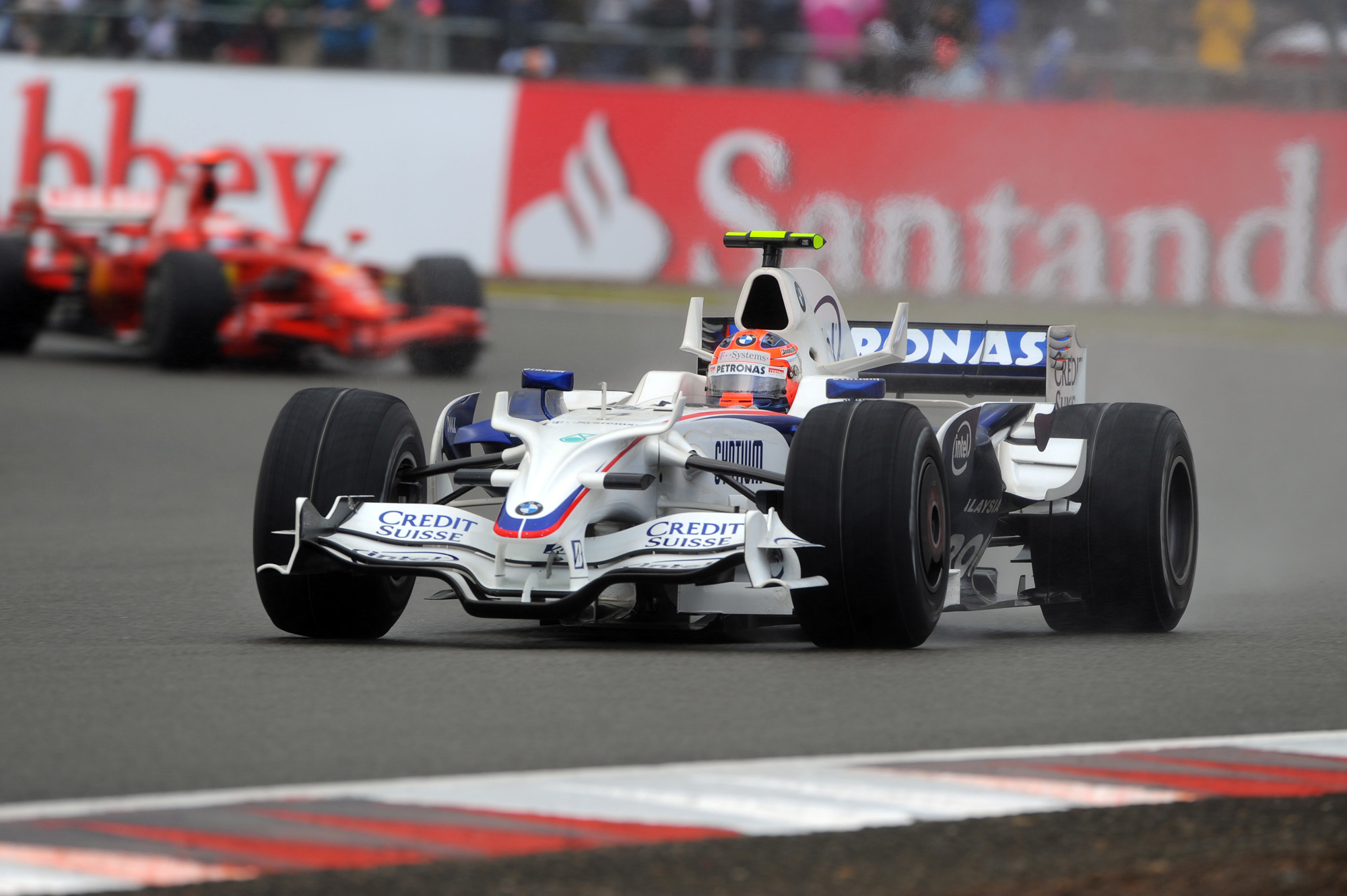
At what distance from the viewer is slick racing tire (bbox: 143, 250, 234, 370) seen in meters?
16.8

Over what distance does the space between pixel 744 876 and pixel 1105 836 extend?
80cm

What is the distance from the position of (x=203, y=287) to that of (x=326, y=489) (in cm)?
1029

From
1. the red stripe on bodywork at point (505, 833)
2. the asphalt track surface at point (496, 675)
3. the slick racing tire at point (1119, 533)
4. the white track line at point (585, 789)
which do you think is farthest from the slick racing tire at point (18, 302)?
the red stripe on bodywork at point (505, 833)

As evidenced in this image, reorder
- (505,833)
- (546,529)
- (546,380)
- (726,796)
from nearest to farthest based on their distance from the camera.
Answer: (505,833) → (726,796) → (546,529) → (546,380)

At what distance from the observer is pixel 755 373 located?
25.8 feet

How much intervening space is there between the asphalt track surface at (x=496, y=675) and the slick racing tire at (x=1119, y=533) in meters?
0.17

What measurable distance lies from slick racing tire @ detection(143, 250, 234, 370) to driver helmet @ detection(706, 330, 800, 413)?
9668mm

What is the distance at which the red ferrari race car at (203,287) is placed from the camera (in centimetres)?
1698

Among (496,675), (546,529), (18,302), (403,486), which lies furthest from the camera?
(18,302)

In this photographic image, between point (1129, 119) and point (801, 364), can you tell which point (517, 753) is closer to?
point (801, 364)

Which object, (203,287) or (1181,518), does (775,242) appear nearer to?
(1181,518)

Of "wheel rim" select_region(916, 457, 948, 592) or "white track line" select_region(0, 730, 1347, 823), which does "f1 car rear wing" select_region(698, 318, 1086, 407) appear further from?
"white track line" select_region(0, 730, 1347, 823)

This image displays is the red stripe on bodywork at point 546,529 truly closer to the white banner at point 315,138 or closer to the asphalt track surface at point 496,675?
the asphalt track surface at point 496,675

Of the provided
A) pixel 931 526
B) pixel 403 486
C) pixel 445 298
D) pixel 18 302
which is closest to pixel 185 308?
pixel 445 298
